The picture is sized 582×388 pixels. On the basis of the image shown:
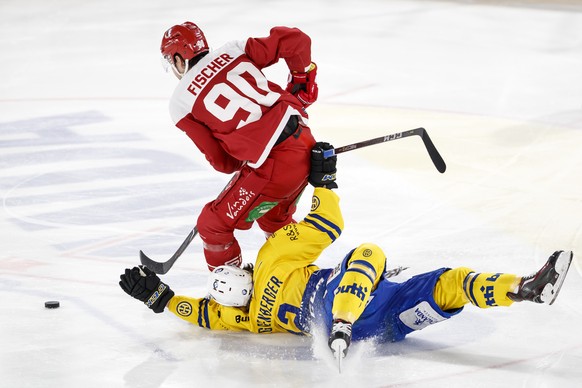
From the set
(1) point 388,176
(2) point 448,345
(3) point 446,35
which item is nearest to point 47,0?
(3) point 446,35

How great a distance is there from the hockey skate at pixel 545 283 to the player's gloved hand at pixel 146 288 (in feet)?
4.18

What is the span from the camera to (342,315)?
3.51m

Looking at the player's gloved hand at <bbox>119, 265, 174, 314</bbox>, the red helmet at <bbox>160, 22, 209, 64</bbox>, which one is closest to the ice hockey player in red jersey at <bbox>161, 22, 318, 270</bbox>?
the red helmet at <bbox>160, 22, 209, 64</bbox>

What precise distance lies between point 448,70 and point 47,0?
5157 mm

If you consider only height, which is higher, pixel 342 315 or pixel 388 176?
pixel 342 315

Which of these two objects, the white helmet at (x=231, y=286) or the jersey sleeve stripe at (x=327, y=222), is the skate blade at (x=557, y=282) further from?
the white helmet at (x=231, y=286)

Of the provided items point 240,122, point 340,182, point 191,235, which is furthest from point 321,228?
point 340,182

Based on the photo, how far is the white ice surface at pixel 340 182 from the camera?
373cm

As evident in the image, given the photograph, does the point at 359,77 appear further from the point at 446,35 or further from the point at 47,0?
the point at 47,0

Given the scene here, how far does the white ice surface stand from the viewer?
373 cm

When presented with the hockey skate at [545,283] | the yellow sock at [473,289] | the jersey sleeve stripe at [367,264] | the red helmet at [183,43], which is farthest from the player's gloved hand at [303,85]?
the hockey skate at [545,283]

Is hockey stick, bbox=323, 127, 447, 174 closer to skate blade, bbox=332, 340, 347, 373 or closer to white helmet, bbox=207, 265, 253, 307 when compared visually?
white helmet, bbox=207, 265, 253, 307

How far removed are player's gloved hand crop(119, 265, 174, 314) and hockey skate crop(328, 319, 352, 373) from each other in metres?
0.82

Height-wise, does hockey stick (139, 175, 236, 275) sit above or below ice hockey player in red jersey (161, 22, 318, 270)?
below
